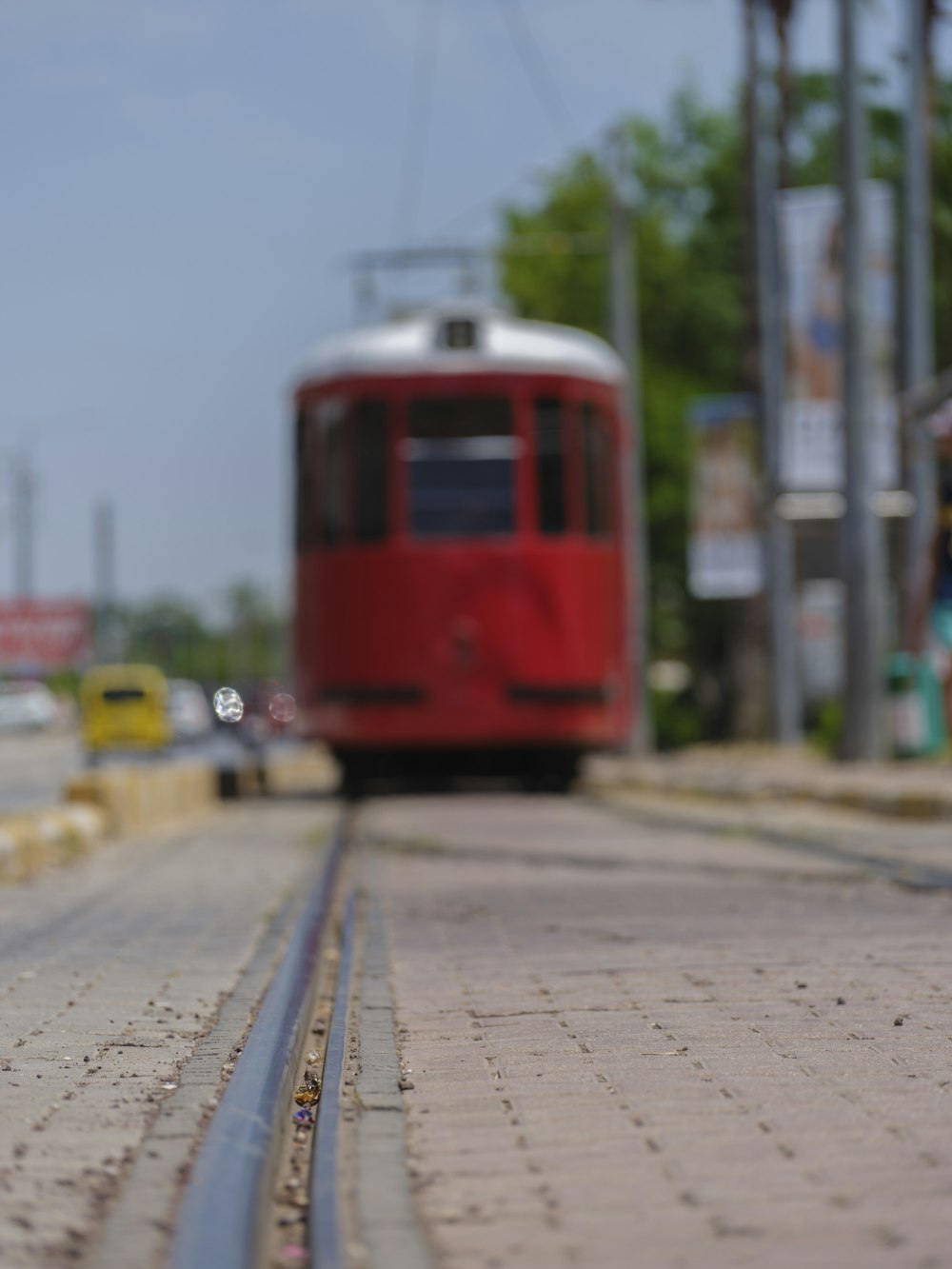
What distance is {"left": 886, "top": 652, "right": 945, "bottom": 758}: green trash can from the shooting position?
20672 mm

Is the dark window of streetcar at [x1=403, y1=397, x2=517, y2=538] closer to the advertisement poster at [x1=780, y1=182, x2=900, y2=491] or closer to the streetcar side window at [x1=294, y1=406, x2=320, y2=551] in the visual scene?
the streetcar side window at [x1=294, y1=406, x2=320, y2=551]

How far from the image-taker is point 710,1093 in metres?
5.14

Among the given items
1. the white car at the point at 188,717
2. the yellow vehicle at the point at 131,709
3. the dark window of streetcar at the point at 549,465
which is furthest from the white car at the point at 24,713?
the dark window of streetcar at the point at 549,465

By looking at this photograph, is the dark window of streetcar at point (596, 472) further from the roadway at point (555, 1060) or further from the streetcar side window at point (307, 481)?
the roadway at point (555, 1060)

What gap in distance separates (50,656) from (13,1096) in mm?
83613

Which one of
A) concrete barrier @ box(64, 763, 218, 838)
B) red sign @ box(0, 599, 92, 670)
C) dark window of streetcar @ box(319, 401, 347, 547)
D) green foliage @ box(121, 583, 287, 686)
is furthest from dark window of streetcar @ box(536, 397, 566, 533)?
green foliage @ box(121, 583, 287, 686)

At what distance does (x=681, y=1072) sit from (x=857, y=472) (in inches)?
622

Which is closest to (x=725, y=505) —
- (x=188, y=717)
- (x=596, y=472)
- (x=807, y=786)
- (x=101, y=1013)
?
(x=596, y=472)

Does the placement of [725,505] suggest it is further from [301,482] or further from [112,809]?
[112,809]

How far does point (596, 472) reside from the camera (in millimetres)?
20422

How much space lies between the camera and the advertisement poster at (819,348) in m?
24.2

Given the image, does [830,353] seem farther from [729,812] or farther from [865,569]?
[729,812]

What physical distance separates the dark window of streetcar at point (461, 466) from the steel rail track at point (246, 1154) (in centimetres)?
1279

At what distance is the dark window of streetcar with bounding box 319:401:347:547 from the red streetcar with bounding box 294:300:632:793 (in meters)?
0.02
